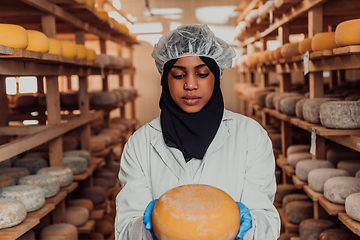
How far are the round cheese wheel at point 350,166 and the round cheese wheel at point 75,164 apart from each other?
2.23m

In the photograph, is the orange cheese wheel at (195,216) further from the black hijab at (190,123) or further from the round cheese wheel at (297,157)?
the round cheese wheel at (297,157)

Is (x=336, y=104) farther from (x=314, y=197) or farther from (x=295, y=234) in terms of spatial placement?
(x=295, y=234)

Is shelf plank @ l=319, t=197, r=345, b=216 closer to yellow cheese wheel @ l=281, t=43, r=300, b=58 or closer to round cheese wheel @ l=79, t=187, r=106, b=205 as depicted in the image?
yellow cheese wheel @ l=281, t=43, r=300, b=58

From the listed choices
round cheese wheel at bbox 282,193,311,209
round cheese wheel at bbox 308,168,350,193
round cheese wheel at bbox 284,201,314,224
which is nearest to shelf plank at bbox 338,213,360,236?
round cheese wheel at bbox 308,168,350,193

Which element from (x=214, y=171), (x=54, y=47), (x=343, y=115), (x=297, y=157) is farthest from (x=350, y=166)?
(x=54, y=47)

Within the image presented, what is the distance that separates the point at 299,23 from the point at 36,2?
2801mm

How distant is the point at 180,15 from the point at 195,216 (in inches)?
302

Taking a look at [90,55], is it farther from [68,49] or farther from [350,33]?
[350,33]

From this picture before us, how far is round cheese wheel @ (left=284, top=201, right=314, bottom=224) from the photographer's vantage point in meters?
3.24

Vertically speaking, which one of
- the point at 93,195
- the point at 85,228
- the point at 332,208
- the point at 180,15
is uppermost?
the point at 180,15

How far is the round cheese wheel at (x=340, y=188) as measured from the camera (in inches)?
94.4

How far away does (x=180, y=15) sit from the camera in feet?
27.4

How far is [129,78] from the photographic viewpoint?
816cm

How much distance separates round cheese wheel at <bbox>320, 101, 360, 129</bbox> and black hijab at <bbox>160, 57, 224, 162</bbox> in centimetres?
118
